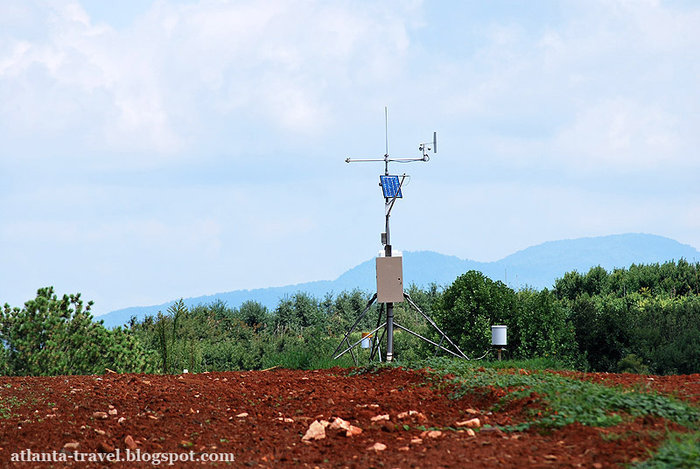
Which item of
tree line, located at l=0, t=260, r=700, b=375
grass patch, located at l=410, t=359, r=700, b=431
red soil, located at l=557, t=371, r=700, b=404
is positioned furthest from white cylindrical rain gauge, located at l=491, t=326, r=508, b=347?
grass patch, located at l=410, t=359, r=700, b=431

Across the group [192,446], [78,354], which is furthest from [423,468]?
[78,354]

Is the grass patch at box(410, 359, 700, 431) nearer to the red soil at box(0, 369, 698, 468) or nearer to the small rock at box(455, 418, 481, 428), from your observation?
the red soil at box(0, 369, 698, 468)

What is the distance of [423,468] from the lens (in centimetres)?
378

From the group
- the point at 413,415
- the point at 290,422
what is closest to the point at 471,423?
the point at 413,415

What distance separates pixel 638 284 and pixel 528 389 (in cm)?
1500

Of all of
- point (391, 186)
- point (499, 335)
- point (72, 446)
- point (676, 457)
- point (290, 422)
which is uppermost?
point (391, 186)

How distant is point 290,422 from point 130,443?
126 centimetres

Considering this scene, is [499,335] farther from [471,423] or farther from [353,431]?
[353,431]

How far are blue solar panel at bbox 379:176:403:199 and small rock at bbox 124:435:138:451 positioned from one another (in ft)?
19.3

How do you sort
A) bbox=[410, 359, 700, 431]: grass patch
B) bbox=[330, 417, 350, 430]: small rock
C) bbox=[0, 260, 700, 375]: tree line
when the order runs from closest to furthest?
bbox=[410, 359, 700, 431]: grass patch < bbox=[330, 417, 350, 430]: small rock < bbox=[0, 260, 700, 375]: tree line

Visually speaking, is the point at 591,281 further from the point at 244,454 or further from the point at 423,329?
the point at 244,454

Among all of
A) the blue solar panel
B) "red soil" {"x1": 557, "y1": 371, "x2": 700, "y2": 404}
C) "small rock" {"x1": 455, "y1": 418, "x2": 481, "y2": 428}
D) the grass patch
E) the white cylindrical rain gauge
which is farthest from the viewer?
the blue solar panel

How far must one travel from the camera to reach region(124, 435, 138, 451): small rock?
5.07 meters

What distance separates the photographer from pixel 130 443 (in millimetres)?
5137
